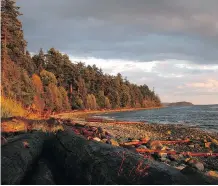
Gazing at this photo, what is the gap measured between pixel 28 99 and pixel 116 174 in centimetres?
2846

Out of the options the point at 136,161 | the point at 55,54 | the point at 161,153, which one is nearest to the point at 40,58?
the point at 55,54

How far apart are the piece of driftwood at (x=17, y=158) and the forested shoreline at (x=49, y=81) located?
10.2 m

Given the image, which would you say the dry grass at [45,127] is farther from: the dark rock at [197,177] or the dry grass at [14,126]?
the dark rock at [197,177]

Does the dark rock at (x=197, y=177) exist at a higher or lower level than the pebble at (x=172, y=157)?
higher

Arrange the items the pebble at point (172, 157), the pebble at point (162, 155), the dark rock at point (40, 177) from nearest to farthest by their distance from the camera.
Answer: the dark rock at point (40, 177), the pebble at point (172, 157), the pebble at point (162, 155)

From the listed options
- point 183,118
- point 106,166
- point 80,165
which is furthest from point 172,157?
point 183,118

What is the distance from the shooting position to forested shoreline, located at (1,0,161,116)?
29.4 m

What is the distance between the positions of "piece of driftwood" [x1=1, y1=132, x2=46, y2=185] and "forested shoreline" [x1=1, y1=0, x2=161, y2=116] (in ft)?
33.3

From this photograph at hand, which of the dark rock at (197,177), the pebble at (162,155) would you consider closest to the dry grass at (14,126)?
the pebble at (162,155)

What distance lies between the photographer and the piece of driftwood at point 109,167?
489 centimetres

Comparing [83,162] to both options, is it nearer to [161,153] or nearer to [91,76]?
[161,153]

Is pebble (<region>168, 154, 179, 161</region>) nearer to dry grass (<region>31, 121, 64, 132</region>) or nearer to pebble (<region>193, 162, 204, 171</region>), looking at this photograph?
pebble (<region>193, 162, 204, 171</region>)

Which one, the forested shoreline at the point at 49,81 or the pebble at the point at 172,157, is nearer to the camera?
the pebble at the point at 172,157

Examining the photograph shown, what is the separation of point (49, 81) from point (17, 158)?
55.7m
